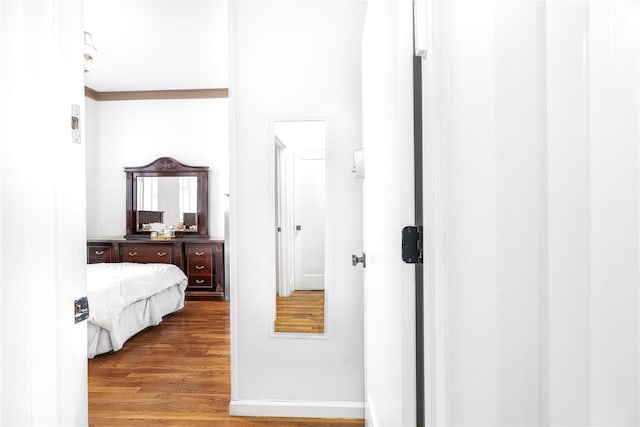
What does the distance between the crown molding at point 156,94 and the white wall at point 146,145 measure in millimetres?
69

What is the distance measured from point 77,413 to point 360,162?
146cm

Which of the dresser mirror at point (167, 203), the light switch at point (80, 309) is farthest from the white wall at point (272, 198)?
the dresser mirror at point (167, 203)

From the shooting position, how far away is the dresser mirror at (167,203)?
522 cm

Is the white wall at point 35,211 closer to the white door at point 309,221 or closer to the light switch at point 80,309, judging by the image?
the light switch at point 80,309

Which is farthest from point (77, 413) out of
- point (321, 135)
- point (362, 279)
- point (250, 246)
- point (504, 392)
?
point (321, 135)

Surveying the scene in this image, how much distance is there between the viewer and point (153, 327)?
3.88 metres

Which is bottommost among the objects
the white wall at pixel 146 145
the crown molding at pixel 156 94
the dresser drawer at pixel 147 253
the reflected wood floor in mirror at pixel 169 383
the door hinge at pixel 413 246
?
the reflected wood floor in mirror at pixel 169 383

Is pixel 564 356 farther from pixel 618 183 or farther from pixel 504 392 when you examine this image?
pixel 618 183

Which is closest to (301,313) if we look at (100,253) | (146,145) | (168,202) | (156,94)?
(168,202)

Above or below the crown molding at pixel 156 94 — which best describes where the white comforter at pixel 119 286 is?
below

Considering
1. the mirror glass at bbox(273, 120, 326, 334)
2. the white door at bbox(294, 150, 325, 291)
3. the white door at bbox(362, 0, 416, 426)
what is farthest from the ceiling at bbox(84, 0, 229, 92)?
the white door at bbox(362, 0, 416, 426)

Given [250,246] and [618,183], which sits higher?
[618,183]

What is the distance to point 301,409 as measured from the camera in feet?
7.01

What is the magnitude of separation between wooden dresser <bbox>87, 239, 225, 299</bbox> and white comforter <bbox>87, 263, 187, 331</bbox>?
0.56 metres
